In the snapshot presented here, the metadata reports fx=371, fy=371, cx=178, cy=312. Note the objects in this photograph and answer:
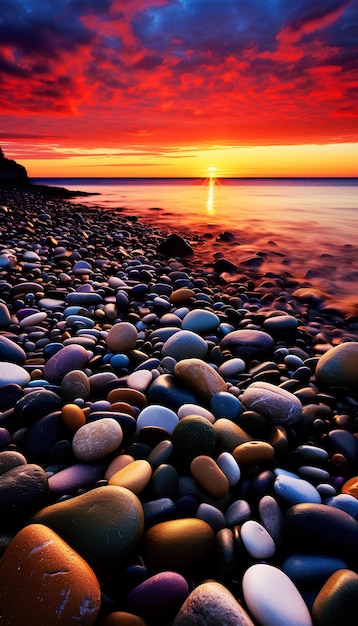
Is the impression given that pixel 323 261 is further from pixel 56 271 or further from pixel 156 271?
pixel 56 271

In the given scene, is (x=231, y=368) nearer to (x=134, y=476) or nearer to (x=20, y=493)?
(x=134, y=476)

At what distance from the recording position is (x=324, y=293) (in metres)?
5.13

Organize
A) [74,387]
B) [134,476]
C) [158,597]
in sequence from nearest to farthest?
[158,597] < [134,476] < [74,387]

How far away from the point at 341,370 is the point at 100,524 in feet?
6.10

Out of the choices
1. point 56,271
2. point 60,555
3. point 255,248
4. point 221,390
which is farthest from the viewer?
point 255,248

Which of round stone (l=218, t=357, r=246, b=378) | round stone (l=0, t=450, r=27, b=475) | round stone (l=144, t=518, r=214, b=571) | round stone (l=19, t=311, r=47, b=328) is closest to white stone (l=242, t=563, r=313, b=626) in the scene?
round stone (l=144, t=518, r=214, b=571)

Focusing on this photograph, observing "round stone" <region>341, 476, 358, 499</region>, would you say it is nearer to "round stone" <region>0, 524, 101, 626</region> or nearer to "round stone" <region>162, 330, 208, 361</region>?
"round stone" <region>0, 524, 101, 626</region>

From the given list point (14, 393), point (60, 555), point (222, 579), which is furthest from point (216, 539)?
point (14, 393)

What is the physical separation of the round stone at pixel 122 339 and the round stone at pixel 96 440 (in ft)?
3.36

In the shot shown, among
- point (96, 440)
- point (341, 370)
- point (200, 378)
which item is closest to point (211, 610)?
point (96, 440)

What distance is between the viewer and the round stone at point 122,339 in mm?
2760

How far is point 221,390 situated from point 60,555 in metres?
1.32

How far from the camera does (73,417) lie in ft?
6.02

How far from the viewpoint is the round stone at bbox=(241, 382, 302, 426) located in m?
2.04
